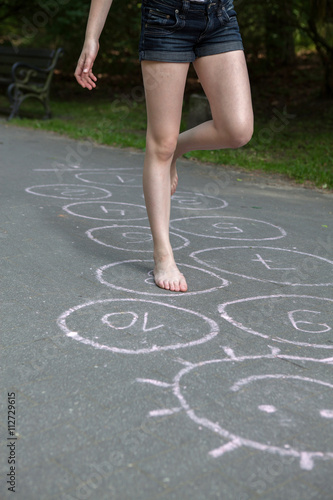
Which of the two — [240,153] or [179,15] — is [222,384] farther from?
[240,153]

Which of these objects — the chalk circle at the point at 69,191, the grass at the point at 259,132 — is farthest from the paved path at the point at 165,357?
the grass at the point at 259,132

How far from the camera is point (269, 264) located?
12.0ft

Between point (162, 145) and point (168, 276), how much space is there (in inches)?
23.9

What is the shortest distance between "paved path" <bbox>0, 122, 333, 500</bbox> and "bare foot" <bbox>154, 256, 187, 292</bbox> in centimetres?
6

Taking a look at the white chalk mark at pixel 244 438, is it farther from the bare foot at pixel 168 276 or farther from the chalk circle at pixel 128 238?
the chalk circle at pixel 128 238

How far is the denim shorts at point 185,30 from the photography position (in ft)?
9.69

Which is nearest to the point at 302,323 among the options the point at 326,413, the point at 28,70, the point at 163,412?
the point at 326,413

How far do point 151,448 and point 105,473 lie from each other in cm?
17

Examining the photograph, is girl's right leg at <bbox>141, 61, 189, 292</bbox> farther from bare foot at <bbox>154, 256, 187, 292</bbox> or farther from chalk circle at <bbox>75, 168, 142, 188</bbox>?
chalk circle at <bbox>75, 168, 142, 188</bbox>

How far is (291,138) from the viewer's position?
9273 mm

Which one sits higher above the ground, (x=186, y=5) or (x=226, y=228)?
(x=186, y=5)

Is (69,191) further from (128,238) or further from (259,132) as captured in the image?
(259,132)

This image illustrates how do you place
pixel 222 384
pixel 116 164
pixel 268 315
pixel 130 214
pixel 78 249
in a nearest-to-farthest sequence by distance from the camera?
pixel 222 384
pixel 268 315
pixel 78 249
pixel 130 214
pixel 116 164

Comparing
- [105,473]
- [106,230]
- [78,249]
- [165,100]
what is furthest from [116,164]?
[105,473]
